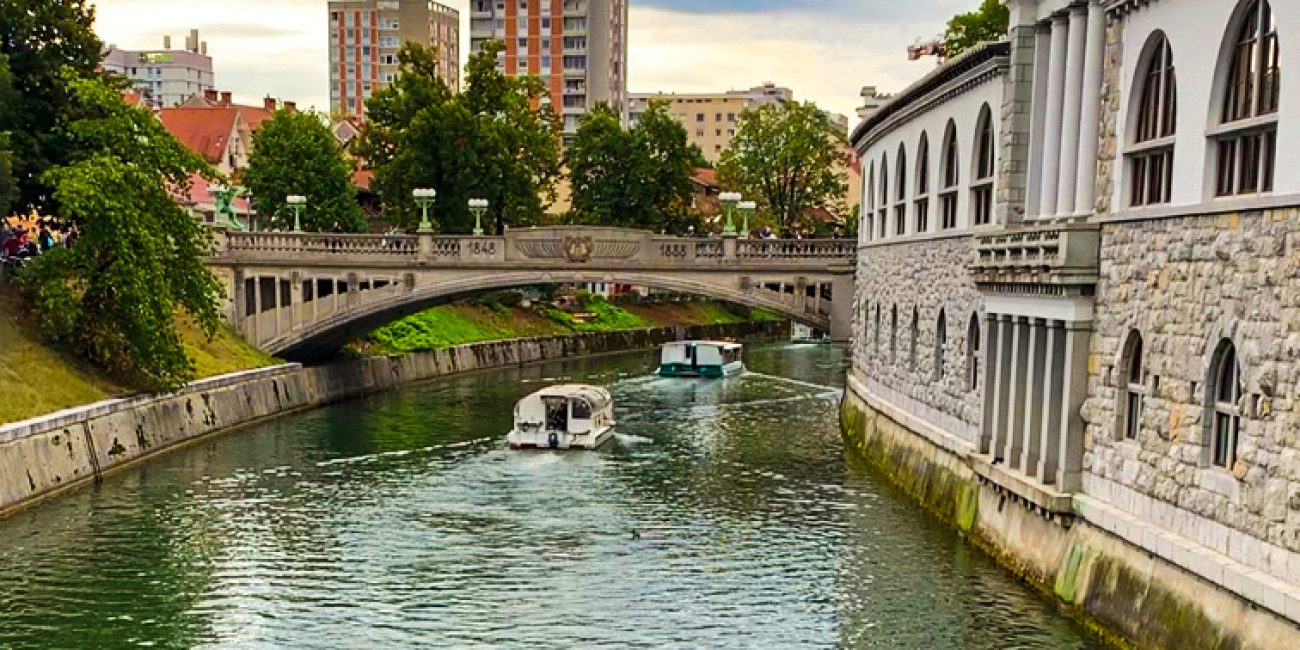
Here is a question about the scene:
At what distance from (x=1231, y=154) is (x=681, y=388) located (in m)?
43.9

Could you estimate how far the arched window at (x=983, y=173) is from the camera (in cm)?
2930

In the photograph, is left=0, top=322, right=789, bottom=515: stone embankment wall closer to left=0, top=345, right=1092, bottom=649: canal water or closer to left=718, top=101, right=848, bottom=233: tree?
left=0, top=345, right=1092, bottom=649: canal water

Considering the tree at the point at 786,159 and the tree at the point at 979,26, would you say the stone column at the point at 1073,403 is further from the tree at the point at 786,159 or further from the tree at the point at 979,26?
the tree at the point at 786,159

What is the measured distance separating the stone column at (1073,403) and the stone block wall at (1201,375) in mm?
189

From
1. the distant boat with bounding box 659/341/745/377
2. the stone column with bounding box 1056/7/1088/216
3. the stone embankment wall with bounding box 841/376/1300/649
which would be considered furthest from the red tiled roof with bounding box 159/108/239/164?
the stone column with bounding box 1056/7/1088/216

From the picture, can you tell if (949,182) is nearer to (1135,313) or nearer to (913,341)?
(913,341)

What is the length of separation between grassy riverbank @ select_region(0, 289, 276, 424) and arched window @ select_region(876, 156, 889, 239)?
72.5 ft

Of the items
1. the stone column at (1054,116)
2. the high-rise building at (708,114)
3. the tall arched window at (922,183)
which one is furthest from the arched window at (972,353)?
the high-rise building at (708,114)

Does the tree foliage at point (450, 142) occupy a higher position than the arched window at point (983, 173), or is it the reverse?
the tree foliage at point (450, 142)

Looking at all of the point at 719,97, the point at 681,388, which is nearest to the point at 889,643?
the point at 681,388

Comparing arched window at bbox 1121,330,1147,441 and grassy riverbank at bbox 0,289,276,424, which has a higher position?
arched window at bbox 1121,330,1147,441

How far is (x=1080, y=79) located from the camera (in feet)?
77.9

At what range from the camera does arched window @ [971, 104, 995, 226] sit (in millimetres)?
29297

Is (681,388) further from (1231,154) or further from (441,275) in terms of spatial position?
(1231,154)
